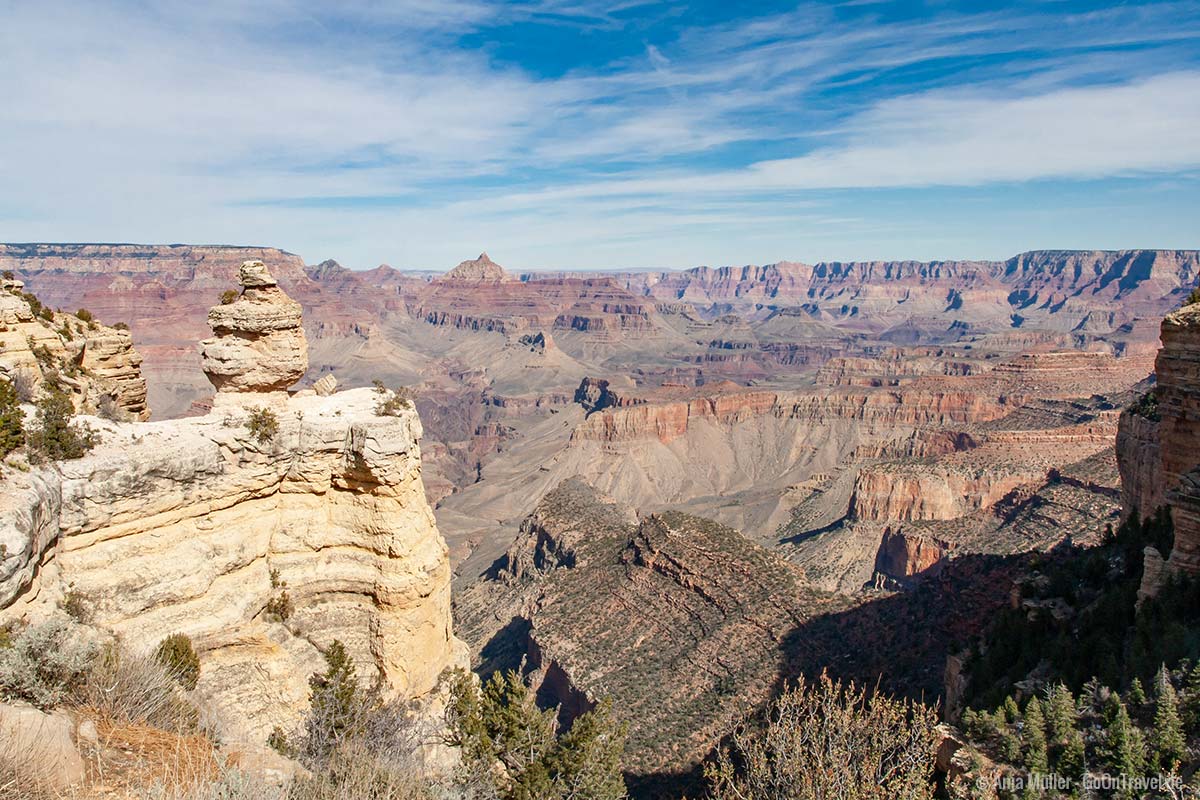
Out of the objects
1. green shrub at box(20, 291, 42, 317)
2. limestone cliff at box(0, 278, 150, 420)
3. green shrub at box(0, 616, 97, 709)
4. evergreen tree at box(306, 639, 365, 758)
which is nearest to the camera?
green shrub at box(0, 616, 97, 709)

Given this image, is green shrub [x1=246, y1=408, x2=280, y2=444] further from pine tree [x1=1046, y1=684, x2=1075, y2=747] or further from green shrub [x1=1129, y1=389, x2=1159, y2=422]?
green shrub [x1=1129, y1=389, x2=1159, y2=422]

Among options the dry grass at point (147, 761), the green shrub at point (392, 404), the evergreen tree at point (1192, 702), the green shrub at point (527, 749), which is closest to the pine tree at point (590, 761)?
the green shrub at point (527, 749)

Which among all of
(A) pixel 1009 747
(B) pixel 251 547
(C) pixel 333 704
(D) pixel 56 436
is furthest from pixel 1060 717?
(D) pixel 56 436

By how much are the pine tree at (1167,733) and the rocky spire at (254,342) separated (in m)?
17.6

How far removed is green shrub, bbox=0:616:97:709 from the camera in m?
9.75

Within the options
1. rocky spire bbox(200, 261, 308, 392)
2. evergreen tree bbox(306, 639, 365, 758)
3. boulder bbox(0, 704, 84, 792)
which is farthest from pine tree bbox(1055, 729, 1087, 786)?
rocky spire bbox(200, 261, 308, 392)

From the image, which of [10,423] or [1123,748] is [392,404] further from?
[1123,748]

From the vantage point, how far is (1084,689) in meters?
14.3

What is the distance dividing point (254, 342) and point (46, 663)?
8.00 metres

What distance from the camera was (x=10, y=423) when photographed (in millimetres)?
11609

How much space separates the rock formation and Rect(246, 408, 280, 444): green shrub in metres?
0.04

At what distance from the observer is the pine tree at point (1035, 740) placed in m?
11.7

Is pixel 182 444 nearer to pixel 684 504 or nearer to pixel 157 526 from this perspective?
pixel 157 526

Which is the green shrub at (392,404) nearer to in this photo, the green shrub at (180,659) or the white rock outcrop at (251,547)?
the white rock outcrop at (251,547)
